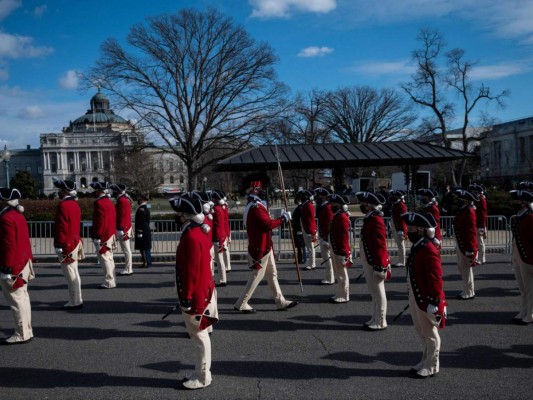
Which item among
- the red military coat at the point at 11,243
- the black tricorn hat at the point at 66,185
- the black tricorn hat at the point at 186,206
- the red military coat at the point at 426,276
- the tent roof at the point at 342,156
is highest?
the tent roof at the point at 342,156

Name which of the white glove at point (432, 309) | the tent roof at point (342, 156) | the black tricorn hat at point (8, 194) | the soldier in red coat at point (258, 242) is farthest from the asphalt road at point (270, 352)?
the tent roof at point (342, 156)

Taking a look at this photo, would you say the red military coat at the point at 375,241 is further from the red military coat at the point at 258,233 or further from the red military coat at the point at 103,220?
the red military coat at the point at 103,220

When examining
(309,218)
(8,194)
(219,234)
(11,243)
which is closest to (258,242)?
(219,234)

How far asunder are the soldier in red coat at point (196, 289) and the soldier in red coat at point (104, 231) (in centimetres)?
578

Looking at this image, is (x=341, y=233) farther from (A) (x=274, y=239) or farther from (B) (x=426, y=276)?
(A) (x=274, y=239)

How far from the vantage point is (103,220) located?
434 inches

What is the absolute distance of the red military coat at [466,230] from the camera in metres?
9.73

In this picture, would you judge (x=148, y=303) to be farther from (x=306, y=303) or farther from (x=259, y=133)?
(x=259, y=133)

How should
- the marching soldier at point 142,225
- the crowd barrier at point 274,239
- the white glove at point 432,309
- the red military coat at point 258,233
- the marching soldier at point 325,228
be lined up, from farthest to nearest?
1. the crowd barrier at point 274,239
2. the marching soldier at point 142,225
3. the marching soldier at point 325,228
4. the red military coat at point 258,233
5. the white glove at point 432,309

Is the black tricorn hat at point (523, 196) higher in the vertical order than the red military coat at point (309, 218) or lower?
higher

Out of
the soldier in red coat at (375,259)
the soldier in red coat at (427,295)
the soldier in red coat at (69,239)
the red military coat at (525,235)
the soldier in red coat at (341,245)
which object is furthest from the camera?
the soldier in red coat at (341,245)

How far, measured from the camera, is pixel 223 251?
468 inches

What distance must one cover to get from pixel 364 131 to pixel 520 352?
49958 mm

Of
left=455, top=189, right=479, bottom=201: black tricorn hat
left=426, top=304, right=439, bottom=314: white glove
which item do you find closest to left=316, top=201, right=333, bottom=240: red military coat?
left=455, top=189, right=479, bottom=201: black tricorn hat
